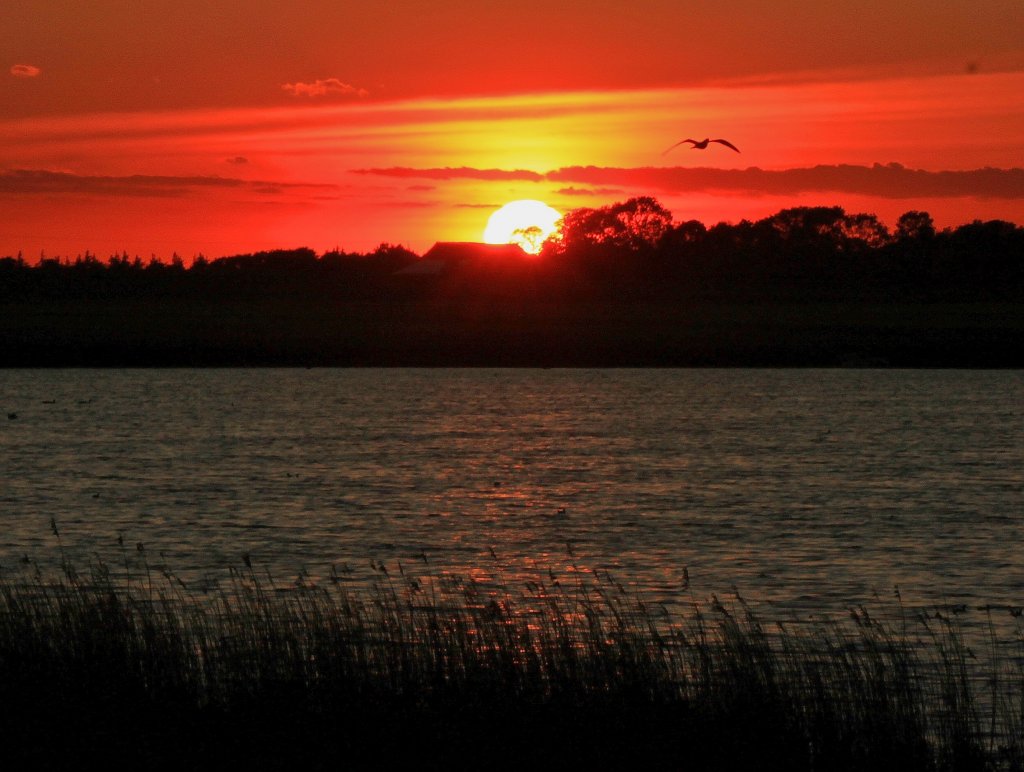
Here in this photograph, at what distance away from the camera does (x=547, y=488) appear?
5003cm

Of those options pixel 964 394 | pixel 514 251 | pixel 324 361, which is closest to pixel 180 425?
pixel 324 361

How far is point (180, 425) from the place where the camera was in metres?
82.0

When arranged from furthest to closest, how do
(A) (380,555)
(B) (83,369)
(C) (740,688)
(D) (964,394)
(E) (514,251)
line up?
1. (E) (514,251)
2. (B) (83,369)
3. (D) (964,394)
4. (A) (380,555)
5. (C) (740,688)

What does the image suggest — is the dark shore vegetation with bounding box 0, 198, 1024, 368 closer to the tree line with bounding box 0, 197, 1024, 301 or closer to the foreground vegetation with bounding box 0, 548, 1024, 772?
the tree line with bounding box 0, 197, 1024, 301

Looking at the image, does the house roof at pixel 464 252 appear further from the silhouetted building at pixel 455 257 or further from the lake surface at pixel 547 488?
the lake surface at pixel 547 488

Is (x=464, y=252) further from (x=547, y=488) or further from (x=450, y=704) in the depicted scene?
(x=450, y=704)

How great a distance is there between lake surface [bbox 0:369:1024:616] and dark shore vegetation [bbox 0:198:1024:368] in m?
22.2

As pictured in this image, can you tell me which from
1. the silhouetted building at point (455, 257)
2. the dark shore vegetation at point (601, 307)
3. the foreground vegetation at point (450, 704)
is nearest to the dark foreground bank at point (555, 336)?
the dark shore vegetation at point (601, 307)

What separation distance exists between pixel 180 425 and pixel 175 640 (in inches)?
2638

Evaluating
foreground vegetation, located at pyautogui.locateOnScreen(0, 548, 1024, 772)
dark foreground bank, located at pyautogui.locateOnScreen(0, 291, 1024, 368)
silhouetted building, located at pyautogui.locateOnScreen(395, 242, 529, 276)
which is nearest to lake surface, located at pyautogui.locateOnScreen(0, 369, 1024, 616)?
foreground vegetation, located at pyautogui.locateOnScreen(0, 548, 1024, 772)

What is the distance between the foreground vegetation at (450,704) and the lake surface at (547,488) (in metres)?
8.66

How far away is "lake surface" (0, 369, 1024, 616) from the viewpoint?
97.9ft

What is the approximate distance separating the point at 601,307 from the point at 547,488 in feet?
321

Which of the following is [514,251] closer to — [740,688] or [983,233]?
[983,233]
